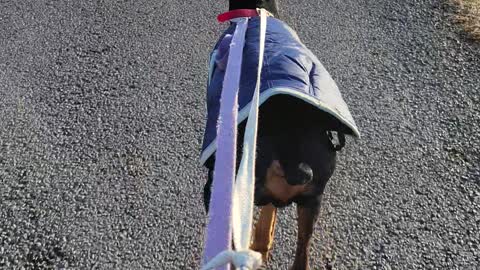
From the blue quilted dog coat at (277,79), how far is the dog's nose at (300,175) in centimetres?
23

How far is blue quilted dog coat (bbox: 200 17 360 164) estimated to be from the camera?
7.28ft

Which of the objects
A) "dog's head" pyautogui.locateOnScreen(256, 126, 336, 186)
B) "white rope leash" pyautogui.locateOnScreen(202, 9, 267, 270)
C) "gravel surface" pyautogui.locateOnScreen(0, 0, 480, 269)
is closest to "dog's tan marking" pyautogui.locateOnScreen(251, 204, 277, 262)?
"gravel surface" pyautogui.locateOnScreen(0, 0, 480, 269)

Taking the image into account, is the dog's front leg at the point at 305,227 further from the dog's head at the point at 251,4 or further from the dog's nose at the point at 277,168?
the dog's head at the point at 251,4

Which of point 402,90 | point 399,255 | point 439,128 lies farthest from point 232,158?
point 402,90

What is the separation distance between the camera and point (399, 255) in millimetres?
2873

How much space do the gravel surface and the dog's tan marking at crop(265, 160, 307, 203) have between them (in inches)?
22.9

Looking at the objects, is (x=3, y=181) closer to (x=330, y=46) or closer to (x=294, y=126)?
(x=294, y=126)

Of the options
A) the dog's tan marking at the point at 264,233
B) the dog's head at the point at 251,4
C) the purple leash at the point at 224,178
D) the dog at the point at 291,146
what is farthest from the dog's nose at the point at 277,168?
the dog's head at the point at 251,4

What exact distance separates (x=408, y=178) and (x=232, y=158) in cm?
190

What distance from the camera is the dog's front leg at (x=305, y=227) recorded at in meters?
2.48

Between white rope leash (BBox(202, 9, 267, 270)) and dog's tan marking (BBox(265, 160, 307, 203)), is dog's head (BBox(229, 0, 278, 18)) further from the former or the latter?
white rope leash (BBox(202, 9, 267, 270))

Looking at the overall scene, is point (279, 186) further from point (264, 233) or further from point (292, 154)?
point (264, 233)

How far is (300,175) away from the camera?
2234 millimetres

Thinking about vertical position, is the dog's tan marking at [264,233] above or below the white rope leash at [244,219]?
below
